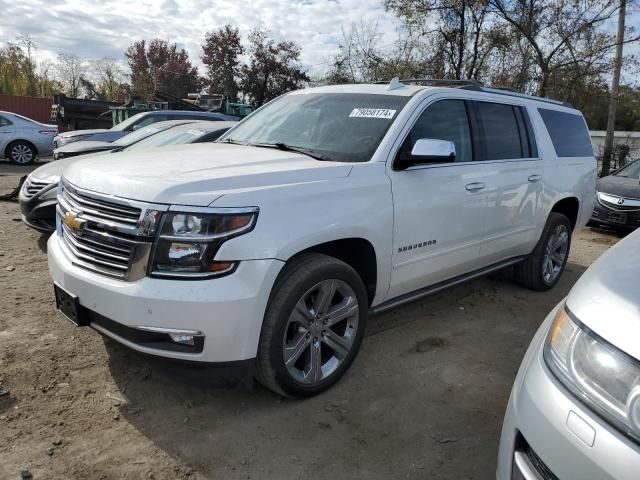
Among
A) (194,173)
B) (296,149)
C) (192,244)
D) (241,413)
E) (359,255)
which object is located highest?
(296,149)

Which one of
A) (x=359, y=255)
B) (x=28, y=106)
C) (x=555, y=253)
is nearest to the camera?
(x=359, y=255)

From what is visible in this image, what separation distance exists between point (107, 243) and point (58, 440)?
103 cm

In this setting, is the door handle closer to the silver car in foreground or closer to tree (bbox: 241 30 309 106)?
the silver car in foreground

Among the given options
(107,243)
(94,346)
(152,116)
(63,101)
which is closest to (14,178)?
(152,116)

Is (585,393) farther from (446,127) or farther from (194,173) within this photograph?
(446,127)

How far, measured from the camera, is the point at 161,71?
38844 millimetres

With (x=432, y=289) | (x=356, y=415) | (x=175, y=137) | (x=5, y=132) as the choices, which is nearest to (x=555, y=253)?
(x=432, y=289)

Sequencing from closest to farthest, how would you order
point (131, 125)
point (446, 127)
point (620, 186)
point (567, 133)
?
point (446, 127) < point (567, 133) < point (620, 186) < point (131, 125)

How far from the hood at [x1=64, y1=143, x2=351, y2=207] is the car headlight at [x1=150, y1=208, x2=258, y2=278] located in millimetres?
86

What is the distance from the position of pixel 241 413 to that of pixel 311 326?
0.63 m

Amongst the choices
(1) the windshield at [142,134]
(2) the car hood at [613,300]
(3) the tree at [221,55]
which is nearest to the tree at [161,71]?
(3) the tree at [221,55]

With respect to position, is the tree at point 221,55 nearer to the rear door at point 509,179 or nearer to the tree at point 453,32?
the tree at point 453,32

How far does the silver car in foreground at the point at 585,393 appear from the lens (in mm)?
1460

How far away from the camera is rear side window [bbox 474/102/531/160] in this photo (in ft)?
13.5
